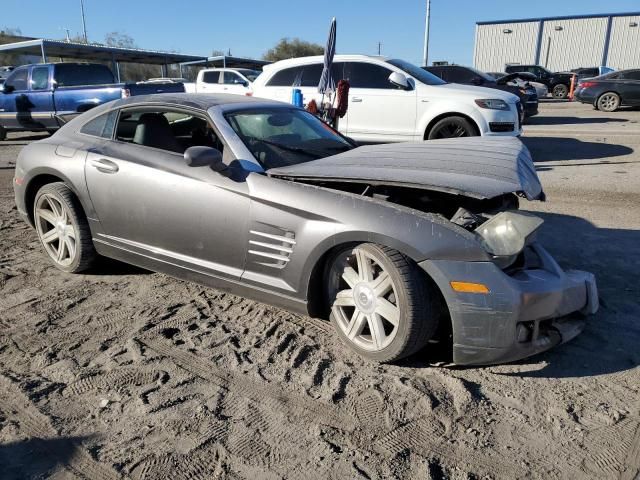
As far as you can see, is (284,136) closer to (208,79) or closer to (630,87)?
(208,79)

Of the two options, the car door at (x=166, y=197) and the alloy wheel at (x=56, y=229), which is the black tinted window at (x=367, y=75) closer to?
the car door at (x=166, y=197)

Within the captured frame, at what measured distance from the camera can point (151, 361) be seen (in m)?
3.01

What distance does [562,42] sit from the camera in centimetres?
4369

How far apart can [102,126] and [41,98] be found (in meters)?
9.23

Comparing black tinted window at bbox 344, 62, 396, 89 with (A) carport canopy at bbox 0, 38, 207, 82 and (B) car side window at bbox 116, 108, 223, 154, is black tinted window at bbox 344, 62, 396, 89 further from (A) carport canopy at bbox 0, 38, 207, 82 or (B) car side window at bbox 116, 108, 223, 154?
(A) carport canopy at bbox 0, 38, 207, 82

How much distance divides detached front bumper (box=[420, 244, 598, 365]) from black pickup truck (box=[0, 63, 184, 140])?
984 centimetres

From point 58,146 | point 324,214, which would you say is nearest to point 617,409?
point 324,214

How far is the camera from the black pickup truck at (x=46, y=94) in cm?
1151

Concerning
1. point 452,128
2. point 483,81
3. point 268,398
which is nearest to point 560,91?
point 483,81

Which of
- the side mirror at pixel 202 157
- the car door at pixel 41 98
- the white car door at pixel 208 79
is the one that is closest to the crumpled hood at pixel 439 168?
the side mirror at pixel 202 157

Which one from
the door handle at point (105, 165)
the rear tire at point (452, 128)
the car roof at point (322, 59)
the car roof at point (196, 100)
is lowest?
the rear tire at point (452, 128)

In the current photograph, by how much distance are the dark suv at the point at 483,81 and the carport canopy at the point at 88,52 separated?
14.4 metres

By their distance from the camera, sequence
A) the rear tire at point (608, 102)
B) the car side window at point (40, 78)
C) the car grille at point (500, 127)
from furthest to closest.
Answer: the rear tire at point (608, 102)
the car side window at point (40, 78)
the car grille at point (500, 127)

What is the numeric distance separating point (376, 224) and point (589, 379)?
143 cm
